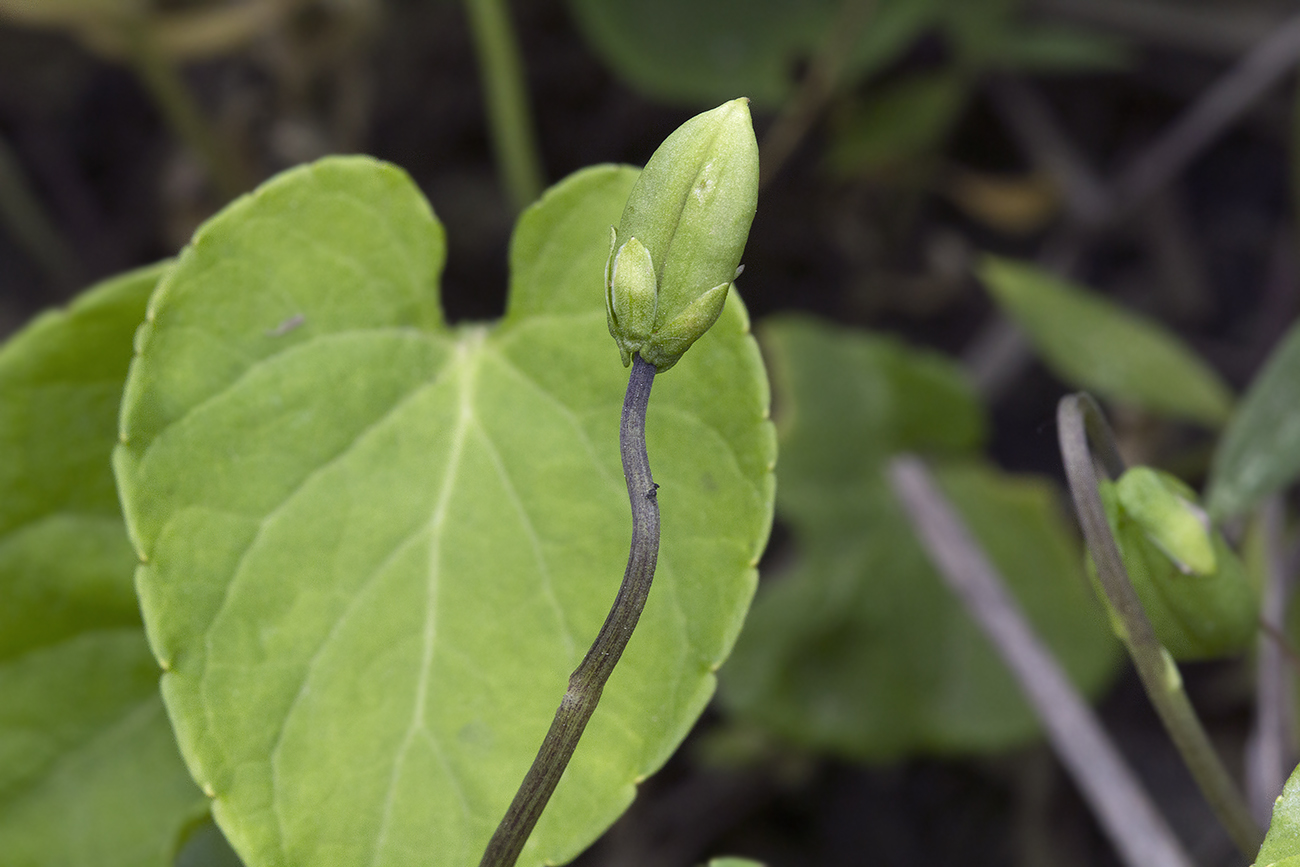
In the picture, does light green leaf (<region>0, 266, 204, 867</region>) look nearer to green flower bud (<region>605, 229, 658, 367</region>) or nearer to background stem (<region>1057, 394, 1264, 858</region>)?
green flower bud (<region>605, 229, 658, 367</region>)

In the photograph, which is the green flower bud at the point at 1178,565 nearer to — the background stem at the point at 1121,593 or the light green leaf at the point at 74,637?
the background stem at the point at 1121,593

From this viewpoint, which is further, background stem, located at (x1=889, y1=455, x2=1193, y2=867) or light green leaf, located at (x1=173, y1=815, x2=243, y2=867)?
background stem, located at (x1=889, y1=455, x2=1193, y2=867)

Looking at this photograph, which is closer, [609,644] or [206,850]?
→ [609,644]

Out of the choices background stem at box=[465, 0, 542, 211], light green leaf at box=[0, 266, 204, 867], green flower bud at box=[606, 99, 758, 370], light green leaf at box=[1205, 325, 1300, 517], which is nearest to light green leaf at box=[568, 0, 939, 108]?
background stem at box=[465, 0, 542, 211]

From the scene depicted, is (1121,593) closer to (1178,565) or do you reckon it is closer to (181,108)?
(1178,565)

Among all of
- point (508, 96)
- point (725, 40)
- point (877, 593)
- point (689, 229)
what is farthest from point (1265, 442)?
point (725, 40)

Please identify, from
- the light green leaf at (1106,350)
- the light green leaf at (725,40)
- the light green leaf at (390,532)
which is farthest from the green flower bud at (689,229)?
the light green leaf at (725,40)
